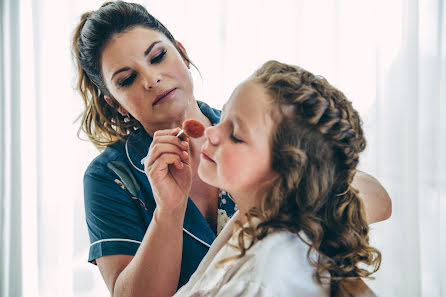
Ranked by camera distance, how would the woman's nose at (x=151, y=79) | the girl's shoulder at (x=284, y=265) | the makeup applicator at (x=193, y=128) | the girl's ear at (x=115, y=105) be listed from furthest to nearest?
the girl's ear at (x=115, y=105), the woman's nose at (x=151, y=79), the makeup applicator at (x=193, y=128), the girl's shoulder at (x=284, y=265)

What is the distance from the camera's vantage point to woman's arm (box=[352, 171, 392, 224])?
97cm

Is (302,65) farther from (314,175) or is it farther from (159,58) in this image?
(314,175)

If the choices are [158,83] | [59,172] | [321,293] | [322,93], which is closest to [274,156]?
[322,93]

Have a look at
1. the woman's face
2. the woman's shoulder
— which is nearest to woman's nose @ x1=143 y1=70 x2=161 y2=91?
the woman's face

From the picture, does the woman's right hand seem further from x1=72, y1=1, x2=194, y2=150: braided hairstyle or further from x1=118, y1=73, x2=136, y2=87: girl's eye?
x1=72, y1=1, x2=194, y2=150: braided hairstyle

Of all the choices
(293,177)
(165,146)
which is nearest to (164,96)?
(165,146)

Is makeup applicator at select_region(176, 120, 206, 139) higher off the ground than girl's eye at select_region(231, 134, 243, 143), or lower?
higher

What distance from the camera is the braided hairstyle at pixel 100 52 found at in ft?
3.66

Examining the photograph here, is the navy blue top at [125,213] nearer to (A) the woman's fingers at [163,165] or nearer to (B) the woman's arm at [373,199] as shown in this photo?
(A) the woman's fingers at [163,165]

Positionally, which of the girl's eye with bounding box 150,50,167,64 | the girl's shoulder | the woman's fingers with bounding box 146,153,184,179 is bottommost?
the girl's shoulder

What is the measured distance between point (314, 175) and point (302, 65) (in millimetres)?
1347

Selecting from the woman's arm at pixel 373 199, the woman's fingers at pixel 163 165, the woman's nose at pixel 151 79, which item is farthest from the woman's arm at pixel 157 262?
the woman's arm at pixel 373 199

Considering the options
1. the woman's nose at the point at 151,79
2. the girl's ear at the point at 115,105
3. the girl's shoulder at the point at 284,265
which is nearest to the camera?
the girl's shoulder at the point at 284,265

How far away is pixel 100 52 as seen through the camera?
1.15 m
